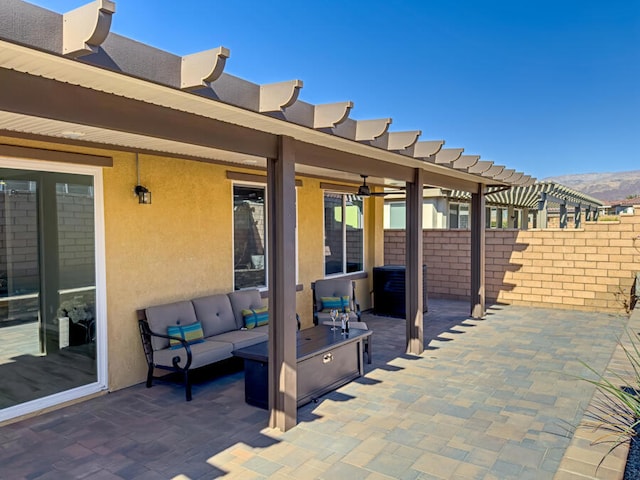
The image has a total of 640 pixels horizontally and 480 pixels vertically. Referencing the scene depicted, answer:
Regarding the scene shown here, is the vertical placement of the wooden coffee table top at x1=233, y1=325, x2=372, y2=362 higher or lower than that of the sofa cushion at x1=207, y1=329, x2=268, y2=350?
higher

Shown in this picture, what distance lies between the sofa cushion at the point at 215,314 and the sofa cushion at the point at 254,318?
0.49ft

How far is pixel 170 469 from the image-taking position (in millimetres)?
3309

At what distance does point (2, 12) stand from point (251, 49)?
435 inches

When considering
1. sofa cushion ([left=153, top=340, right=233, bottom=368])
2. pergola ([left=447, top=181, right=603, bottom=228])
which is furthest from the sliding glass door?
pergola ([left=447, top=181, right=603, bottom=228])

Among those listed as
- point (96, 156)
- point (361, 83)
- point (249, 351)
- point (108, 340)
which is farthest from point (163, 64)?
point (361, 83)

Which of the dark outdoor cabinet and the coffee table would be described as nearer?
the coffee table

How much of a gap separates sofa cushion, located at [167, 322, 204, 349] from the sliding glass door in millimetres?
793

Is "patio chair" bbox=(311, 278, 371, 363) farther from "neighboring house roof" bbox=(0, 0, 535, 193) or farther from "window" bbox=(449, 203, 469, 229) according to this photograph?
"window" bbox=(449, 203, 469, 229)

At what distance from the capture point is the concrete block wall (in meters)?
8.87

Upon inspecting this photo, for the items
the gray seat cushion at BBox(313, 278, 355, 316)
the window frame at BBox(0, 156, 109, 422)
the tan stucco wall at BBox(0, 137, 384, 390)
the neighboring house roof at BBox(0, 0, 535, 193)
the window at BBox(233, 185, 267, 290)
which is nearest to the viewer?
the neighboring house roof at BBox(0, 0, 535, 193)

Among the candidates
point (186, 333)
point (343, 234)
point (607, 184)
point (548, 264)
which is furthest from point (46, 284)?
point (607, 184)

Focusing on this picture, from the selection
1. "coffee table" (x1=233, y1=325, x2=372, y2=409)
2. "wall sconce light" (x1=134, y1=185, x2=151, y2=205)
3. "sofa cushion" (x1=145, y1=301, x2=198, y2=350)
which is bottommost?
"coffee table" (x1=233, y1=325, x2=372, y2=409)

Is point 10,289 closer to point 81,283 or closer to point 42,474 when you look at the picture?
point 81,283

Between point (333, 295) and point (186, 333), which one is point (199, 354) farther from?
point (333, 295)
